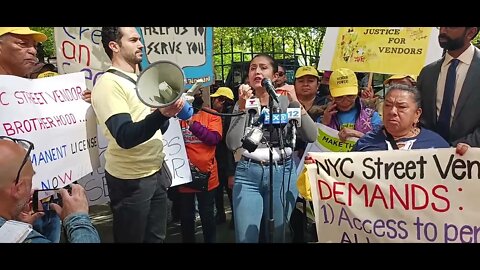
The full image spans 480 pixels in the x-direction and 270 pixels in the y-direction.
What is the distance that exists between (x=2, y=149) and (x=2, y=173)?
0.40ft

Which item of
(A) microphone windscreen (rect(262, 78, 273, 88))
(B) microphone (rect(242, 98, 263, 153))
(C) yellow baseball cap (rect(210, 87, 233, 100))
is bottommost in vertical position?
(B) microphone (rect(242, 98, 263, 153))

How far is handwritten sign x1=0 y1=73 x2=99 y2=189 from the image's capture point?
307 centimetres

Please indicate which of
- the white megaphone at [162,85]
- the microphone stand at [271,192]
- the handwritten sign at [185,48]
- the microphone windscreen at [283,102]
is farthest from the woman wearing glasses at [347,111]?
the white megaphone at [162,85]

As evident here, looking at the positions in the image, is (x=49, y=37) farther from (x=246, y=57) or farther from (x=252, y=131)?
(x=252, y=131)

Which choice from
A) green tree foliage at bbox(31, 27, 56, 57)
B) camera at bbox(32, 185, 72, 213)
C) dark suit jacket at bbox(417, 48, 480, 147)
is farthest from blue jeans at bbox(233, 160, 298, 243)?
green tree foliage at bbox(31, 27, 56, 57)

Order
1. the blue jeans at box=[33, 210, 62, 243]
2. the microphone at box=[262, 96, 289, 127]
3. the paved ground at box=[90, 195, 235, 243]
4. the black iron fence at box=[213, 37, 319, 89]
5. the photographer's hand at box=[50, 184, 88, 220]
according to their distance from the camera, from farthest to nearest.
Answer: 1. the black iron fence at box=[213, 37, 319, 89]
2. the paved ground at box=[90, 195, 235, 243]
3. the microphone at box=[262, 96, 289, 127]
4. the blue jeans at box=[33, 210, 62, 243]
5. the photographer's hand at box=[50, 184, 88, 220]

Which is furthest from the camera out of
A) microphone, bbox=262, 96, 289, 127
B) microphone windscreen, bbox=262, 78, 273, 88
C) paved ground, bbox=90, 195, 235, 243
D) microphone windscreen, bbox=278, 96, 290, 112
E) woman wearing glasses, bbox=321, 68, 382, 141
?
paved ground, bbox=90, 195, 235, 243

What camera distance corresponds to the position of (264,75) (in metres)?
3.63

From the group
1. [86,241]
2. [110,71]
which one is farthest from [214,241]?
[86,241]

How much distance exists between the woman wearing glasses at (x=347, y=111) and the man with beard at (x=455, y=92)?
1.40 feet

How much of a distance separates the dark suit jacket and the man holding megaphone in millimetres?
1819

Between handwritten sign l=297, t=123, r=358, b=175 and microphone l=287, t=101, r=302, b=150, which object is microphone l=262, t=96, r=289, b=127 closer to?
microphone l=287, t=101, r=302, b=150

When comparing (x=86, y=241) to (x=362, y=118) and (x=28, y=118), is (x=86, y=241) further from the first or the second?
(x=362, y=118)

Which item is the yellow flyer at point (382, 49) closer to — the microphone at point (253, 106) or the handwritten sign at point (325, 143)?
the handwritten sign at point (325, 143)
